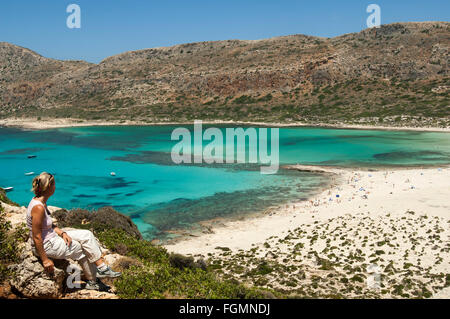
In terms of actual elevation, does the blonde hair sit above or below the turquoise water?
above

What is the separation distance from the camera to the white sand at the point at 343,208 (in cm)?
1791

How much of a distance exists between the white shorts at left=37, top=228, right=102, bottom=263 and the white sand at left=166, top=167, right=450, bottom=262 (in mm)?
10564

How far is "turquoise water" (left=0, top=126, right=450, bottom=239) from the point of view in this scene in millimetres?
25391

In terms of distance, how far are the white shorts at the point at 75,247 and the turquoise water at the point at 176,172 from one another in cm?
1392

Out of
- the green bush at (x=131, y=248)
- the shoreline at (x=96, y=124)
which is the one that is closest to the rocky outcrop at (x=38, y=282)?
the green bush at (x=131, y=248)

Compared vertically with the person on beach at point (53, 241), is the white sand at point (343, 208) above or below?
below

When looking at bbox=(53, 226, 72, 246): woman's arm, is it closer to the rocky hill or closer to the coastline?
the coastline

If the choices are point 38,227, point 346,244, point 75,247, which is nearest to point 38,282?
point 75,247

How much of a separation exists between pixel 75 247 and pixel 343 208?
1849 cm

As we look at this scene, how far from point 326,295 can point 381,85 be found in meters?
90.2

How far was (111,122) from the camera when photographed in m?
98.9

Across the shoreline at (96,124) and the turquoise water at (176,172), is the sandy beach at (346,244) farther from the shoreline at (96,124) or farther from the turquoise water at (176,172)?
the shoreline at (96,124)

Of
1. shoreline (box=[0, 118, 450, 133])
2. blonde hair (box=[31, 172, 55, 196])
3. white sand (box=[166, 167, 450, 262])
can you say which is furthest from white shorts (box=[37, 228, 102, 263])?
shoreline (box=[0, 118, 450, 133])

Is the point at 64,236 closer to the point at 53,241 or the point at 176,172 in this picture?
the point at 53,241
